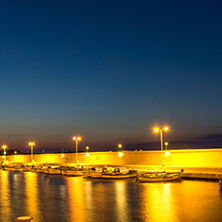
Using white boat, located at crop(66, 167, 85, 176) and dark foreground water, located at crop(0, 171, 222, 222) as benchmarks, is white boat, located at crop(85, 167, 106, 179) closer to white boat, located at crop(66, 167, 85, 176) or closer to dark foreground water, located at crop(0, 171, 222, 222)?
white boat, located at crop(66, 167, 85, 176)

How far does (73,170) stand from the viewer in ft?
214

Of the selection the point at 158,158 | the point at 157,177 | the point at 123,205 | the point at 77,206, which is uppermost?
the point at 158,158

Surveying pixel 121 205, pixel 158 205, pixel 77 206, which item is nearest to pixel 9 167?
pixel 77 206

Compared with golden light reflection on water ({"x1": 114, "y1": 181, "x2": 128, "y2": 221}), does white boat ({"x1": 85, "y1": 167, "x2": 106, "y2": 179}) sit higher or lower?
higher

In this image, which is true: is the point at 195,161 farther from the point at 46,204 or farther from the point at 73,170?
the point at 46,204

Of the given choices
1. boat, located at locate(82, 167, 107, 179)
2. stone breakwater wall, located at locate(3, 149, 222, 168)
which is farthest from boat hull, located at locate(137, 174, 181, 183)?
boat, located at locate(82, 167, 107, 179)

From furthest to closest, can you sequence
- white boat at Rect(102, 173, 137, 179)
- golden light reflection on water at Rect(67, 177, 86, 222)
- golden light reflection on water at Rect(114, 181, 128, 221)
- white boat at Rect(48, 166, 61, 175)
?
white boat at Rect(48, 166, 61, 175) → white boat at Rect(102, 173, 137, 179) → golden light reflection on water at Rect(114, 181, 128, 221) → golden light reflection on water at Rect(67, 177, 86, 222)

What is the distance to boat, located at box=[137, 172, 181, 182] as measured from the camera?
48375 mm

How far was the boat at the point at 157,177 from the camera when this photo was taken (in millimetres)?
48375

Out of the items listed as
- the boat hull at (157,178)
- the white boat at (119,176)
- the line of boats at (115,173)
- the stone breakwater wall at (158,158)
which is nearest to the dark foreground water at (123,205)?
the boat hull at (157,178)

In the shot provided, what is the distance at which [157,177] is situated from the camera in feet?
160

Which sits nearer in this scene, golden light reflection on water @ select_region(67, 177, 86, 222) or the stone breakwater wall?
golden light reflection on water @ select_region(67, 177, 86, 222)

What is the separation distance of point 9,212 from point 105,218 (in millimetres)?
9296

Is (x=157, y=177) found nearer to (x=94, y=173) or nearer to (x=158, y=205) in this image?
(x=94, y=173)
